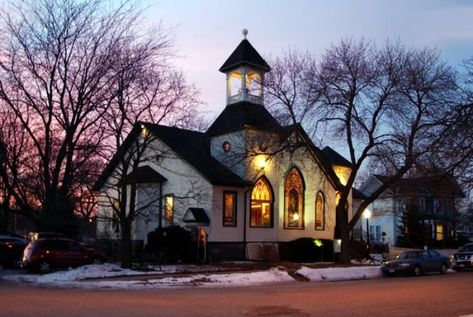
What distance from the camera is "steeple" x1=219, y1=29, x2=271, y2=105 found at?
3909cm

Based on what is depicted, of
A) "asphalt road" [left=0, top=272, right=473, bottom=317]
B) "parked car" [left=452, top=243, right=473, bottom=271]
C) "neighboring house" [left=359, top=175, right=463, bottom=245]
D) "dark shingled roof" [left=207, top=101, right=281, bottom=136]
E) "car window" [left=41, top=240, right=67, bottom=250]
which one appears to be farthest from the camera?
"neighboring house" [left=359, top=175, right=463, bottom=245]

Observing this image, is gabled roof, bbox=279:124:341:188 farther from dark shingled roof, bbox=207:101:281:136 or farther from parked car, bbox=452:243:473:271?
parked car, bbox=452:243:473:271

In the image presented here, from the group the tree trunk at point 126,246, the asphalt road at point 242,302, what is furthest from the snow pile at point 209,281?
the tree trunk at point 126,246

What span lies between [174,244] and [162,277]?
893 centimetres

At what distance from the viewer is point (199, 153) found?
3800cm

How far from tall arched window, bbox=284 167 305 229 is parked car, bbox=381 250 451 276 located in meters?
9.31

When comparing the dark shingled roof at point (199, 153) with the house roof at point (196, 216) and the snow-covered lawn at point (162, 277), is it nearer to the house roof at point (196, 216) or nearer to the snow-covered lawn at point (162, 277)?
the house roof at point (196, 216)

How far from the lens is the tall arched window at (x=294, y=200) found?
38812mm

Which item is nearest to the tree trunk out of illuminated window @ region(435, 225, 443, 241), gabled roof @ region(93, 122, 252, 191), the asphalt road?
gabled roof @ region(93, 122, 252, 191)

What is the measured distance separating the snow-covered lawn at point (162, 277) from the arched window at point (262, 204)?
905 centimetres

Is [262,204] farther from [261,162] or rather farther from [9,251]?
[9,251]

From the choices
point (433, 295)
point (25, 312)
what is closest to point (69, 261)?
point (25, 312)

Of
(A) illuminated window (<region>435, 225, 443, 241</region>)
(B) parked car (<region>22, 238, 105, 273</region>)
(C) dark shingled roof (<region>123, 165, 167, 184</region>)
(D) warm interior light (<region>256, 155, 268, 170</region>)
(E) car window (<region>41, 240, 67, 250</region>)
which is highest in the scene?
(D) warm interior light (<region>256, 155, 268, 170</region>)

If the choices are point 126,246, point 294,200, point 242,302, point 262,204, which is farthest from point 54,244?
point 294,200
